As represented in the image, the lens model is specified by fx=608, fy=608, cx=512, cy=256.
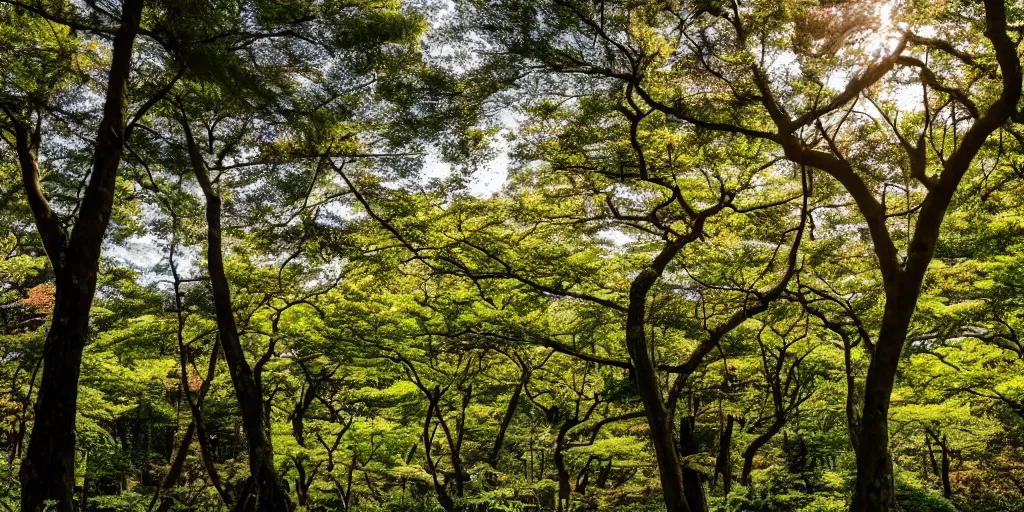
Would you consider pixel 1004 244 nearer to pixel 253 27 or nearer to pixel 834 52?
pixel 834 52

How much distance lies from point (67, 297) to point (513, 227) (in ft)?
18.7

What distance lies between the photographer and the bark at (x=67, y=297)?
415 cm

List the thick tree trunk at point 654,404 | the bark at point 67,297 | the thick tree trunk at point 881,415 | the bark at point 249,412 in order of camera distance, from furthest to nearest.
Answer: the thick tree trunk at point 654,404 < the bark at point 249,412 < the thick tree trunk at point 881,415 < the bark at point 67,297

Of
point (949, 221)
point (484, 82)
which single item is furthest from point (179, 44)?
point (949, 221)

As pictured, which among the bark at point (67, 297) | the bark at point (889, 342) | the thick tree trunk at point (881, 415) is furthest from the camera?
the thick tree trunk at point (881, 415)

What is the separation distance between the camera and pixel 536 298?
9586 mm

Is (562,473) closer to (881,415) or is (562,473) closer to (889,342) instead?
(881,415)

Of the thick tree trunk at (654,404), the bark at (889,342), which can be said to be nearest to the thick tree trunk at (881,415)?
the bark at (889,342)

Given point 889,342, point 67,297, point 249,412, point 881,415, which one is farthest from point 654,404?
point 67,297

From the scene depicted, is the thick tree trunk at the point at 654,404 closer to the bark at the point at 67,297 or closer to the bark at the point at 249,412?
the bark at the point at 249,412

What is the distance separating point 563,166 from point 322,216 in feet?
11.4

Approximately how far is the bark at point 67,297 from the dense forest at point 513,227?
0.02 metres

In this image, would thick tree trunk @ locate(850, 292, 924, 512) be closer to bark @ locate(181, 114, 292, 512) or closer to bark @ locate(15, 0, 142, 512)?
bark @ locate(181, 114, 292, 512)

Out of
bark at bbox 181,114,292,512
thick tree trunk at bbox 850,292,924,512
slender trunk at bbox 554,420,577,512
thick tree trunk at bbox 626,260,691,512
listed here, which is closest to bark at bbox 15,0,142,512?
bark at bbox 181,114,292,512
